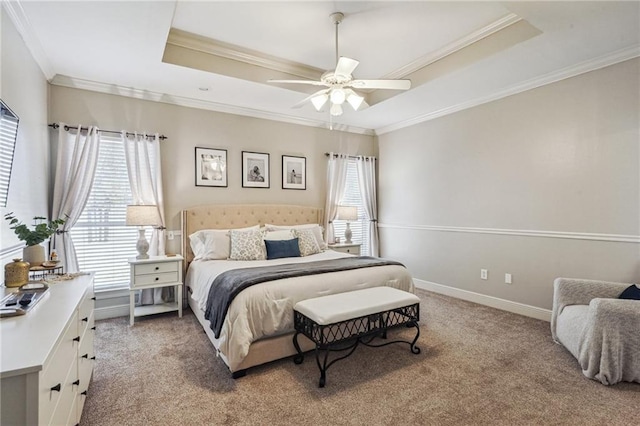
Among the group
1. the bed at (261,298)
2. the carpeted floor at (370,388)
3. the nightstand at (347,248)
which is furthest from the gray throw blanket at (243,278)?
the nightstand at (347,248)

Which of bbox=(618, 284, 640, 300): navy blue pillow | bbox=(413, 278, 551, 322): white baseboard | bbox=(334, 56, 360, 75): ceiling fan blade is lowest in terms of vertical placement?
bbox=(413, 278, 551, 322): white baseboard

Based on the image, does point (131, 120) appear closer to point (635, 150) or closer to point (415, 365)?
point (415, 365)

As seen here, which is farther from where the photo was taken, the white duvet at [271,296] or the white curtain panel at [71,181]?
the white curtain panel at [71,181]

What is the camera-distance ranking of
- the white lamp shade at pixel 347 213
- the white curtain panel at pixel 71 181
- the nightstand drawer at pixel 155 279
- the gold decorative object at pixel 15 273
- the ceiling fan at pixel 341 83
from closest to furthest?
the gold decorative object at pixel 15 273, the ceiling fan at pixel 341 83, the white curtain panel at pixel 71 181, the nightstand drawer at pixel 155 279, the white lamp shade at pixel 347 213

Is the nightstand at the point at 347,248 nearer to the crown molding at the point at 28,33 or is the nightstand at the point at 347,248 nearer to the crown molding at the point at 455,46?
the crown molding at the point at 455,46

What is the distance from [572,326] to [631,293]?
53 centimetres

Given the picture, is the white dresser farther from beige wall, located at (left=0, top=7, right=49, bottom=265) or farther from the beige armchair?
the beige armchair

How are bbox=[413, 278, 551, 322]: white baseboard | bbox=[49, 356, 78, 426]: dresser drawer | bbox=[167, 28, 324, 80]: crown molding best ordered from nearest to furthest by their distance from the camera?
bbox=[49, 356, 78, 426]: dresser drawer < bbox=[167, 28, 324, 80]: crown molding < bbox=[413, 278, 551, 322]: white baseboard

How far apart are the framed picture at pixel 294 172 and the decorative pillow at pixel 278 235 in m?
1.07

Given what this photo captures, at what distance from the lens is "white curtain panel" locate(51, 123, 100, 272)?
3502 millimetres

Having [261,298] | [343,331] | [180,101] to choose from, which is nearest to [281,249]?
[261,298]

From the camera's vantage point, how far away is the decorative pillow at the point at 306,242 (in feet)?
13.9

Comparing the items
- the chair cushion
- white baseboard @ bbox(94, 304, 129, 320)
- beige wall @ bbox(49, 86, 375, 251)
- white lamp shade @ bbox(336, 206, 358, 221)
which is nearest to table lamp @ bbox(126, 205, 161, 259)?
beige wall @ bbox(49, 86, 375, 251)

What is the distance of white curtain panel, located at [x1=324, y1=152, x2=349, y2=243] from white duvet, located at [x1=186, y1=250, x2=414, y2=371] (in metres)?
2.10
